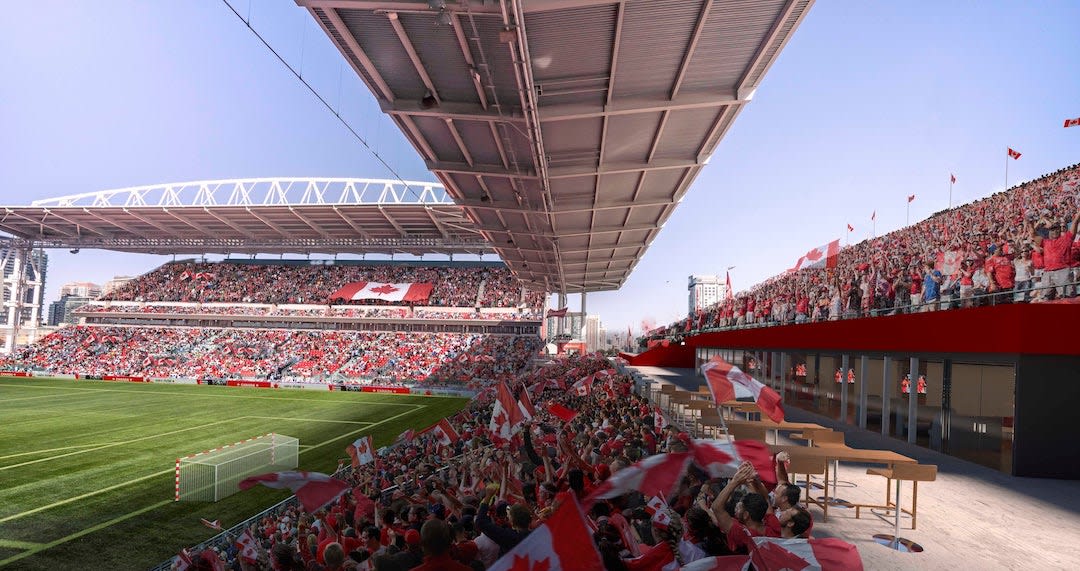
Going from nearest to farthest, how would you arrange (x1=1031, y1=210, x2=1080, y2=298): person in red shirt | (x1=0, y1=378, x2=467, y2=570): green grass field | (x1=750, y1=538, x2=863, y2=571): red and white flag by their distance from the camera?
(x1=750, y1=538, x2=863, y2=571): red and white flag
(x1=1031, y1=210, x2=1080, y2=298): person in red shirt
(x1=0, y1=378, x2=467, y2=570): green grass field

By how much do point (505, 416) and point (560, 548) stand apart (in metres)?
8.38

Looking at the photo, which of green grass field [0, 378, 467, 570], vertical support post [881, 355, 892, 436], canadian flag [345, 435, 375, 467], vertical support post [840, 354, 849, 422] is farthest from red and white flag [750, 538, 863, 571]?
vertical support post [840, 354, 849, 422]

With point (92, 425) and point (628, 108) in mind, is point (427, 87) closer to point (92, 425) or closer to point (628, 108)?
point (628, 108)

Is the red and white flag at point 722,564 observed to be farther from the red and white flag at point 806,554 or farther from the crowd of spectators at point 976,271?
the crowd of spectators at point 976,271

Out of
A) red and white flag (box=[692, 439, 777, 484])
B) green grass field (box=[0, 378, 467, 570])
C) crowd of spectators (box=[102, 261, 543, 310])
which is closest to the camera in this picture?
red and white flag (box=[692, 439, 777, 484])

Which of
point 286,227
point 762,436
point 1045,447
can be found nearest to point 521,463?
A: point 762,436

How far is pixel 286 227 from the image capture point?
54.6 meters

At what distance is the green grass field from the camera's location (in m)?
12.0

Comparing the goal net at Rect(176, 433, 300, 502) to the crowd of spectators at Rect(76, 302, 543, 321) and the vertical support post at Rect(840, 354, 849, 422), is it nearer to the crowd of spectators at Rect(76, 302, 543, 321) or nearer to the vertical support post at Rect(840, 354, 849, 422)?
the vertical support post at Rect(840, 354, 849, 422)

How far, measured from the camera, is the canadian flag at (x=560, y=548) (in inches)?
127

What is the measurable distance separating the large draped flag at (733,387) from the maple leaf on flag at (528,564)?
4222mm

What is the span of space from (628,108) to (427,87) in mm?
3984

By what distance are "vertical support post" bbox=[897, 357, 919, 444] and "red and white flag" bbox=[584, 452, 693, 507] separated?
10151 mm

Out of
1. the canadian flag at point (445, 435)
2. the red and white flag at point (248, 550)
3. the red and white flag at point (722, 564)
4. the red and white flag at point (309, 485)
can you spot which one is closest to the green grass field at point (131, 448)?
the red and white flag at point (248, 550)
